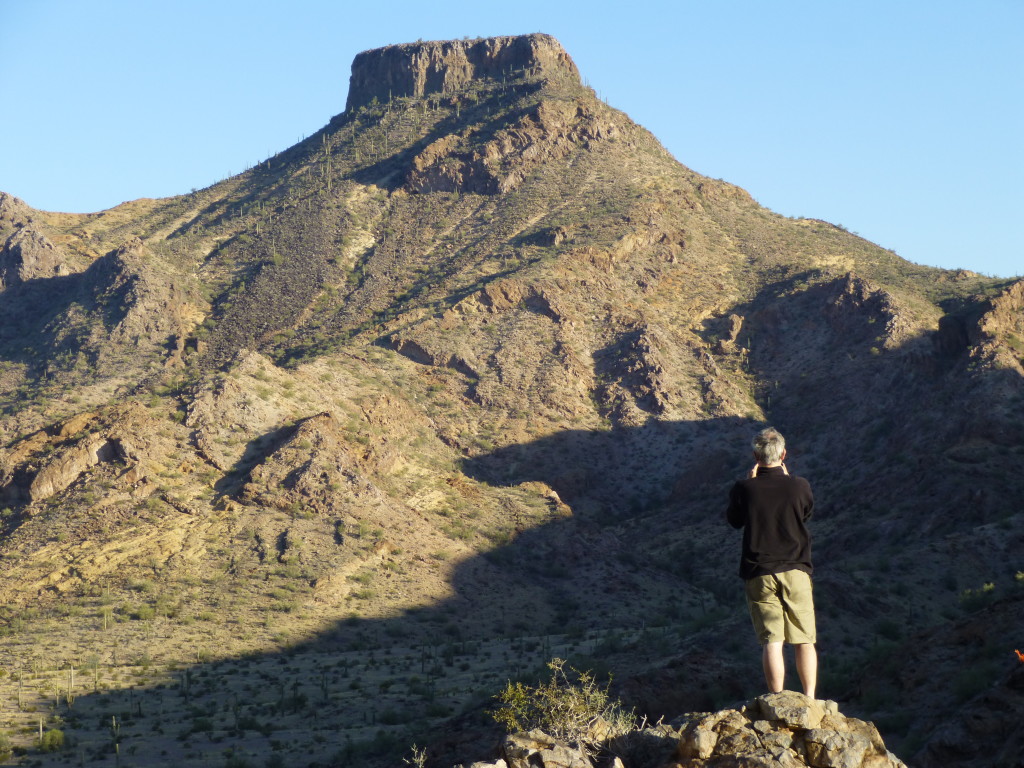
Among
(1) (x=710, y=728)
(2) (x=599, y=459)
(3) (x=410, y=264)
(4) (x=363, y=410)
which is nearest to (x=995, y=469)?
(2) (x=599, y=459)

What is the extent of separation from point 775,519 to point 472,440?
2211 inches

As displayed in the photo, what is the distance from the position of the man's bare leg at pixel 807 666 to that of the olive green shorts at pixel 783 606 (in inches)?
3.0

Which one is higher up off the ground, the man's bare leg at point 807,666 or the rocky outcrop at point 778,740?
the man's bare leg at point 807,666

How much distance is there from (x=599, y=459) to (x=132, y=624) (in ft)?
102

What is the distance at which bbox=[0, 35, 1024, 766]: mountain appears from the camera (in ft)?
115

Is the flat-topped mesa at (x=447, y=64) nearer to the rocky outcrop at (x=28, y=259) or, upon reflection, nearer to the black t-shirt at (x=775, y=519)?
the rocky outcrop at (x=28, y=259)

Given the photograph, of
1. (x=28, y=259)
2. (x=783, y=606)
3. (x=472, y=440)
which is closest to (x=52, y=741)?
(x=783, y=606)

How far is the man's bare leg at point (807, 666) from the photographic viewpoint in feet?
37.7

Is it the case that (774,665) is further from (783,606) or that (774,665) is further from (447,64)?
(447,64)

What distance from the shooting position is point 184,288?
88375 millimetres

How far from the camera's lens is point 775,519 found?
37.6 feet

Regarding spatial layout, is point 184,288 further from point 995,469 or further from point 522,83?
point 995,469

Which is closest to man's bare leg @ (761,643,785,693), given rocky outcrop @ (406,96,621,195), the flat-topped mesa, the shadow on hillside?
the shadow on hillside

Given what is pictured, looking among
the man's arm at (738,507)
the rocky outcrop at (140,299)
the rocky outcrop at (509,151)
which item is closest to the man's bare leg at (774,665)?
the man's arm at (738,507)
